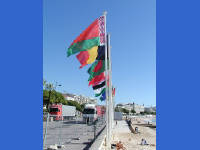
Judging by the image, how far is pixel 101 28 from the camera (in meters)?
8.83

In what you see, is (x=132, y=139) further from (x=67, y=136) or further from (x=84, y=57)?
(x=84, y=57)

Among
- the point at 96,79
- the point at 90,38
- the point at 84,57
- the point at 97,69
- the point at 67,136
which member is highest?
the point at 90,38

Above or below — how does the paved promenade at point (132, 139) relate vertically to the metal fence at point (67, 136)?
below

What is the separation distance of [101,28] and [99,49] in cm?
104

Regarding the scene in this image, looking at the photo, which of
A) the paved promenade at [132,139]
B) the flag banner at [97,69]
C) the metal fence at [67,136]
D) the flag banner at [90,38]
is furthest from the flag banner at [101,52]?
the paved promenade at [132,139]

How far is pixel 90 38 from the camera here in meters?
8.31

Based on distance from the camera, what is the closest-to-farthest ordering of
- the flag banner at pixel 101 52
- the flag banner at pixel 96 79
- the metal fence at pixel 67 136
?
the flag banner at pixel 101 52, the metal fence at pixel 67 136, the flag banner at pixel 96 79

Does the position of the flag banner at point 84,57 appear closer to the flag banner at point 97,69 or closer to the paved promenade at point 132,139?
the flag banner at point 97,69

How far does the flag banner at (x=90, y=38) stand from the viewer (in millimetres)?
8031

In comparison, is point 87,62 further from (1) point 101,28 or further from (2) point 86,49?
(1) point 101,28

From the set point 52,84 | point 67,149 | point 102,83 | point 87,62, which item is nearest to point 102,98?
point 102,83

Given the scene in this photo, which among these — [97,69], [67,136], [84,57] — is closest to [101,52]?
[84,57]

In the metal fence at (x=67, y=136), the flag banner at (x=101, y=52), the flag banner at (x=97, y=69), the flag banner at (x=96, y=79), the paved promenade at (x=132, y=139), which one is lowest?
the paved promenade at (x=132, y=139)

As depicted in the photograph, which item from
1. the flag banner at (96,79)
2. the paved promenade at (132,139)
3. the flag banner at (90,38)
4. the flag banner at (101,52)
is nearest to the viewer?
the flag banner at (90,38)
